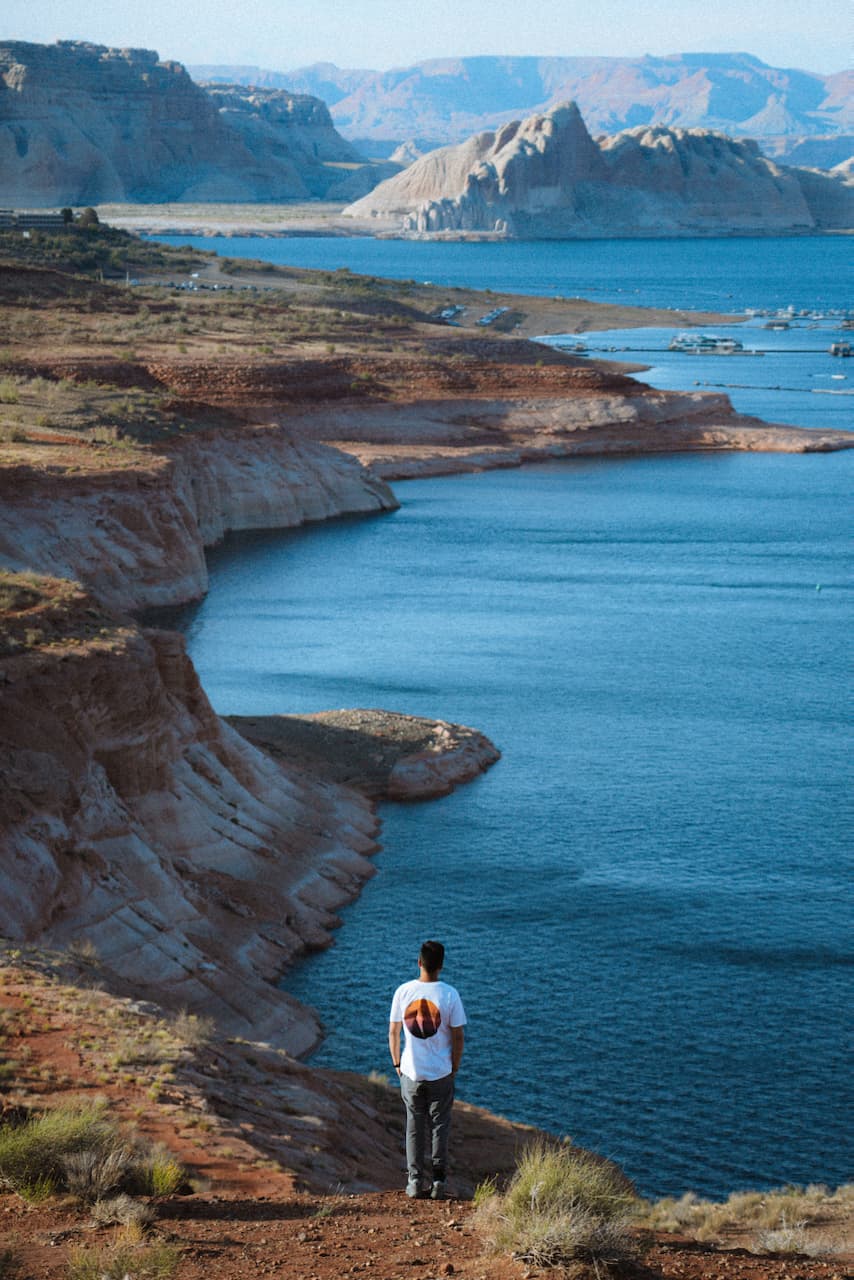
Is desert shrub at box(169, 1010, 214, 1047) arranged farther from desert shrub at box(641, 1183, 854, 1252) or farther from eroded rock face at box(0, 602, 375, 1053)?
desert shrub at box(641, 1183, 854, 1252)

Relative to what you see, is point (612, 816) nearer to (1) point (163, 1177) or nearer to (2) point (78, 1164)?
(1) point (163, 1177)

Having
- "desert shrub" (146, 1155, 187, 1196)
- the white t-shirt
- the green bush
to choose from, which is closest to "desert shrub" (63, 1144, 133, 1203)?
the green bush

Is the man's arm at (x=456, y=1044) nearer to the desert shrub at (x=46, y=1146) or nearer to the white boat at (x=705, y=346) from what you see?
the desert shrub at (x=46, y=1146)

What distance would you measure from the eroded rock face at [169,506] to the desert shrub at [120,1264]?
141ft

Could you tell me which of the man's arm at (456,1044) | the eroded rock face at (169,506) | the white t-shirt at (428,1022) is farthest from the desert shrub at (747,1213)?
the eroded rock face at (169,506)

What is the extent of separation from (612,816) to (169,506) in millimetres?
32718

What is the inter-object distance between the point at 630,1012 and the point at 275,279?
139m

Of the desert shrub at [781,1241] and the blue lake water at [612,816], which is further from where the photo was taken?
the blue lake water at [612,816]

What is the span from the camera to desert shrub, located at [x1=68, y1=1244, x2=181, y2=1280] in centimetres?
1209

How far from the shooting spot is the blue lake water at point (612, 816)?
27.3 m

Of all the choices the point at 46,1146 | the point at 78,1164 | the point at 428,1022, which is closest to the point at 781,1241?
the point at 428,1022

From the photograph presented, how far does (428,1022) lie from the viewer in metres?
14.5

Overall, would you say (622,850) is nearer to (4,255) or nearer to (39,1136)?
(39,1136)

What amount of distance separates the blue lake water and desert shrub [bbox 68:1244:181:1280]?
13195 mm
